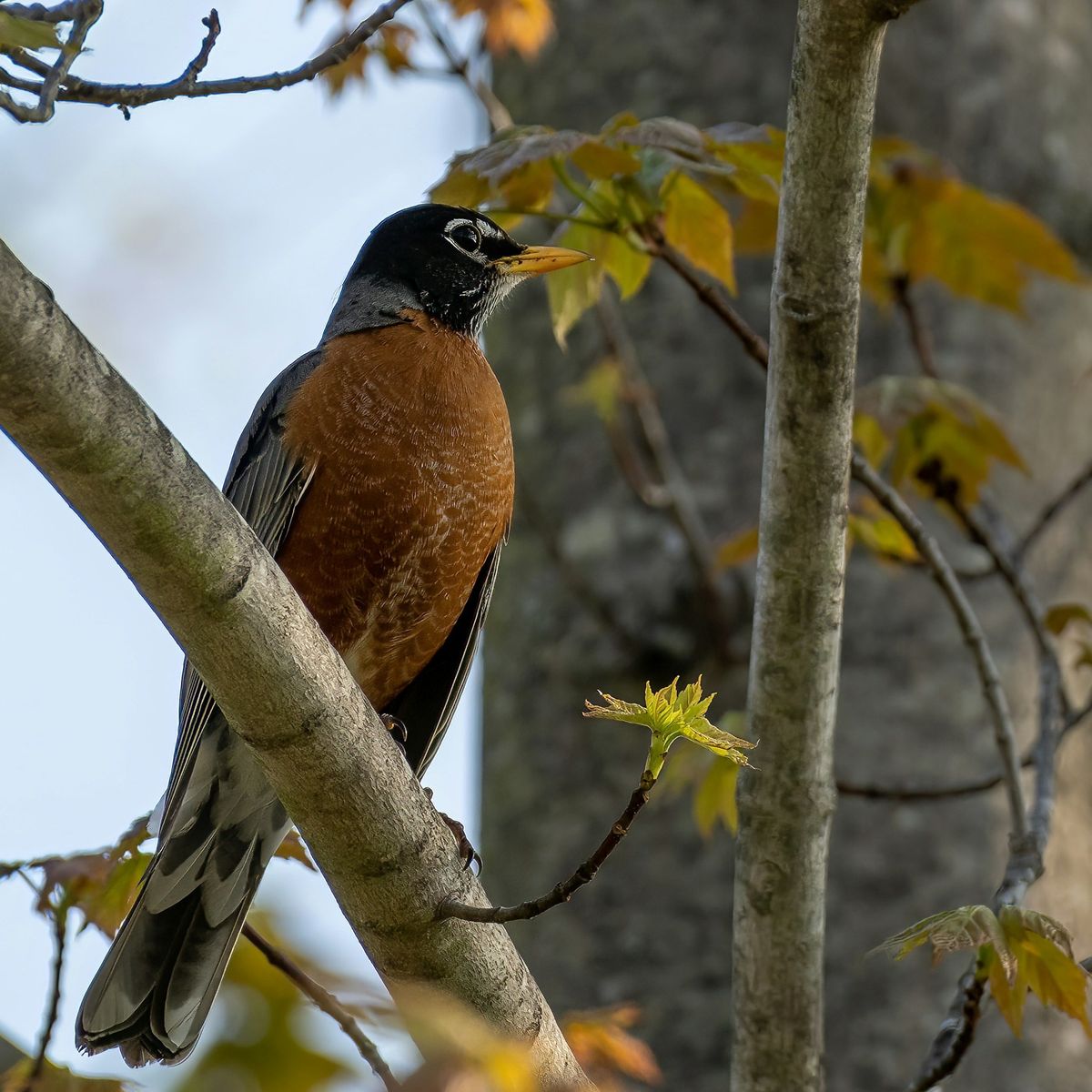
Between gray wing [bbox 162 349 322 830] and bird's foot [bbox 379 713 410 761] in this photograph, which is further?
bird's foot [bbox 379 713 410 761]

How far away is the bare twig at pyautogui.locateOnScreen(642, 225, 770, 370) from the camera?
→ 2615 mm

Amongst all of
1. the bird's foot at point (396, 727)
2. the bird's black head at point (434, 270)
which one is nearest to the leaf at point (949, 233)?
the bird's black head at point (434, 270)

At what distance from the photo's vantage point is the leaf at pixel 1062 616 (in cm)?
313

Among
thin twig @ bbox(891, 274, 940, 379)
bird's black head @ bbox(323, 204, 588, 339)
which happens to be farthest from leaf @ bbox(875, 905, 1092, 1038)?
bird's black head @ bbox(323, 204, 588, 339)

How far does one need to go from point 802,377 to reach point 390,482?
1.21 m

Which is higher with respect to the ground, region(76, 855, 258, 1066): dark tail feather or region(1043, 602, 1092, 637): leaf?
region(1043, 602, 1092, 637): leaf

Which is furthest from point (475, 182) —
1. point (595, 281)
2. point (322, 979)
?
point (322, 979)

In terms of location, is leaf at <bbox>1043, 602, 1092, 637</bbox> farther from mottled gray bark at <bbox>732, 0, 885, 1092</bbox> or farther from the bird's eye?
the bird's eye

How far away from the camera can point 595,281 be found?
2934 mm

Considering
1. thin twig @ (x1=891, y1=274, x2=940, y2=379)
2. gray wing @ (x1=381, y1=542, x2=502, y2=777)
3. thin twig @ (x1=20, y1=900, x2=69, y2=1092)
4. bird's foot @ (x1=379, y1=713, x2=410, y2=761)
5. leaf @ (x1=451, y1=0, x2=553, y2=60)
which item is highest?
leaf @ (x1=451, y1=0, x2=553, y2=60)

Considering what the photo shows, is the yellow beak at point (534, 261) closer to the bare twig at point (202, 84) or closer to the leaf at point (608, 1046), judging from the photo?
the bare twig at point (202, 84)

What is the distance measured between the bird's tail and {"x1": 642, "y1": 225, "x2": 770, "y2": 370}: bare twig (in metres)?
1.31

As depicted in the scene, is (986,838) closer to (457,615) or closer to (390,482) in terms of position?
(457,615)

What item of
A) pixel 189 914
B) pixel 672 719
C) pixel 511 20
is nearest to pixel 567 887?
pixel 672 719
